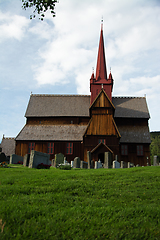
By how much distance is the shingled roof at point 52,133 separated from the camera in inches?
1387

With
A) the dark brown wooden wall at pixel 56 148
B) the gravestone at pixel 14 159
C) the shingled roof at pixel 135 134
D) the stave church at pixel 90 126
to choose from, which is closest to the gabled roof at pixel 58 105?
the stave church at pixel 90 126

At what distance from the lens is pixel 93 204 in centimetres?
776

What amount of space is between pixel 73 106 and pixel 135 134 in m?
12.9

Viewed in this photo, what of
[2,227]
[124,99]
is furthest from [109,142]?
[2,227]

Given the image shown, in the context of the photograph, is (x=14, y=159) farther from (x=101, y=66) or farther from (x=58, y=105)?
(x=101, y=66)

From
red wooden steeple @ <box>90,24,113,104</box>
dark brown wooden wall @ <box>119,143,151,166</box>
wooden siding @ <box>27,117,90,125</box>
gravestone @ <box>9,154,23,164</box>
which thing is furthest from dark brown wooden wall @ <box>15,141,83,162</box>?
gravestone @ <box>9,154,23,164</box>

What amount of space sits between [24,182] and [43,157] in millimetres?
8349

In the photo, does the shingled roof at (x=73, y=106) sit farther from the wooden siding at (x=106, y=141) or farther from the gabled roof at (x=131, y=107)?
the wooden siding at (x=106, y=141)

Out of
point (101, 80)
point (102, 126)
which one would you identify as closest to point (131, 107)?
point (101, 80)

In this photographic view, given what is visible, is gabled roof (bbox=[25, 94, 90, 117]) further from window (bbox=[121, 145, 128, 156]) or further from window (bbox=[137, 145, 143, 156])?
window (bbox=[137, 145, 143, 156])

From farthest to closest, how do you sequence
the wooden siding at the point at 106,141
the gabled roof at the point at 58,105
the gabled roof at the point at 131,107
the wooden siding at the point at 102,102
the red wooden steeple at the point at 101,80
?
the red wooden steeple at the point at 101,80 < the gabled roof at the point at 58,105 < the gabled roof at the point at 131,107 < the wooden siding at the point at 102,102 < the wooden siding at the point at 106,141

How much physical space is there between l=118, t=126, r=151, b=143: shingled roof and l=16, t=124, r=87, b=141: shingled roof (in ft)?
23.4

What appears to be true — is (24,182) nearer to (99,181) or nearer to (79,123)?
(99,181)

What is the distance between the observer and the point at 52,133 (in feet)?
119
